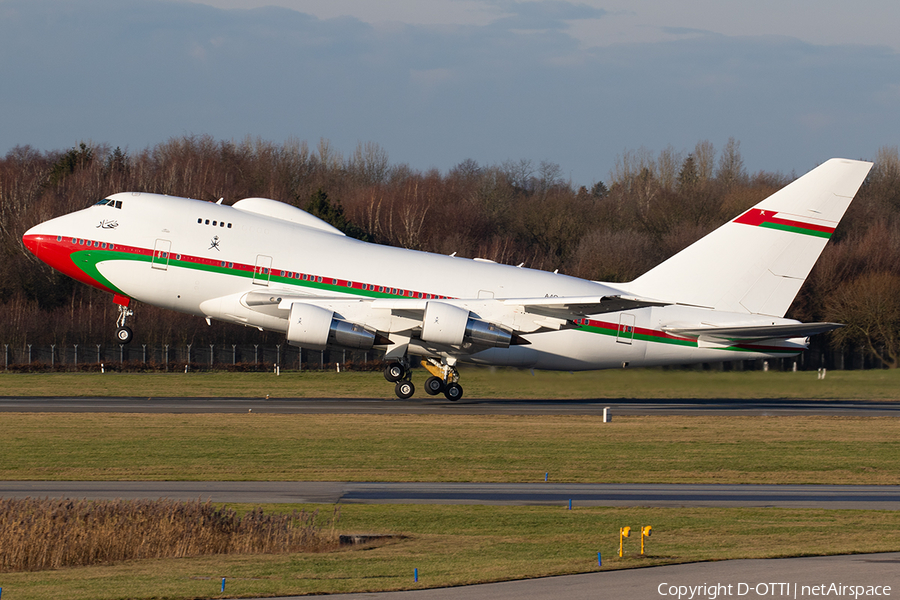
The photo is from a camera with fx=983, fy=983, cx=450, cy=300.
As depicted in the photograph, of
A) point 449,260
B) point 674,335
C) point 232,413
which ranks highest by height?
point 449,260

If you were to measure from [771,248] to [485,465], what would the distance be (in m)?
21.2

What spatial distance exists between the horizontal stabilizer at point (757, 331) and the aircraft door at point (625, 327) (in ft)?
4.81

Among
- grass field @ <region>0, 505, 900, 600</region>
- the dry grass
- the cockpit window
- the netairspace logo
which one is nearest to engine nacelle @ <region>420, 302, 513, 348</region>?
the cockpit window

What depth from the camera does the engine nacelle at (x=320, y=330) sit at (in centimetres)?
3859

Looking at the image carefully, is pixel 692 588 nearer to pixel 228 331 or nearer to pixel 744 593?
pixel 744 593

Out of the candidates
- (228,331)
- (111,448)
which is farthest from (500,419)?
(228,331)

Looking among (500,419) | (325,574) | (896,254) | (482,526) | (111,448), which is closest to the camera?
(325,574)

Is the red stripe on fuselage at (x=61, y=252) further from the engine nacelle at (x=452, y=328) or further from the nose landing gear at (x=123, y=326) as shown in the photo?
the engine nacelle at (x=452, y=328)

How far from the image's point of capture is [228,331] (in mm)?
70188

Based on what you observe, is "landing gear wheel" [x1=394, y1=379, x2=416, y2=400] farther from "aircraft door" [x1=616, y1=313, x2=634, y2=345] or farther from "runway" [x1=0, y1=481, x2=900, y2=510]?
"runway" [x1=0, y1=481, x2=900, y2=510]

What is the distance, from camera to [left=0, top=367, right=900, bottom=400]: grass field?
133 ft

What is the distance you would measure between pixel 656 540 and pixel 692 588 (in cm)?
370

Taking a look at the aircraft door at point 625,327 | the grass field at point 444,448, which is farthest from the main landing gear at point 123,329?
the aircraft door at point 625,327

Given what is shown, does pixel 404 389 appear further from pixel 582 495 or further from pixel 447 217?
pixel 447 217
